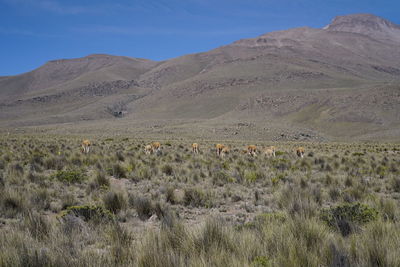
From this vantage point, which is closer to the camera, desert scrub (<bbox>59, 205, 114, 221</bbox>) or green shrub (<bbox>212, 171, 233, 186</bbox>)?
desert scrub (<bbox>59, 205, 114, 221</bbox>)

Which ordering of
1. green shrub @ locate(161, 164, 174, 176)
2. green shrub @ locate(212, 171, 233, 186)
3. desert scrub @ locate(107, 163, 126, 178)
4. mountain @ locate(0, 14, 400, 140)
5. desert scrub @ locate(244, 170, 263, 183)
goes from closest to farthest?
green shrub @ locate(212, 171, 233, 186) < desert scrub @ locate(244, 170, 263, 183) < desert scrub @ locate(107, 163, 126, 178) < green shrub @ locate(161, 164, 174, 176) < mountain @ locate(0, 14, 400, 140)

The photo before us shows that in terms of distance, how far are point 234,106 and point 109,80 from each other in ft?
263

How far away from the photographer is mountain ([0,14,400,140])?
6347 cm

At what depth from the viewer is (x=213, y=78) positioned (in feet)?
385

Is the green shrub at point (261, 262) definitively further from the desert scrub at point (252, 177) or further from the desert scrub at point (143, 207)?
the desert scrub at point (252, 177)

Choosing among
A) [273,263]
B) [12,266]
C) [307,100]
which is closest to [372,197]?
[273,263]

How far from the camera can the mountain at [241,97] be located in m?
63.5

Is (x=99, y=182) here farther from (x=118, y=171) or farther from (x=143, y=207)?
(x=143, y=207)

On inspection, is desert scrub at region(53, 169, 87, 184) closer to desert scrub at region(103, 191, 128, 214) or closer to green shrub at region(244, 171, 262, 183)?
desert scrub at region(103, 191, 128, 214)

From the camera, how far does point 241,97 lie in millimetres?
98062

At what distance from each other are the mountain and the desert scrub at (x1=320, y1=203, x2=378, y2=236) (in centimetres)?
4835

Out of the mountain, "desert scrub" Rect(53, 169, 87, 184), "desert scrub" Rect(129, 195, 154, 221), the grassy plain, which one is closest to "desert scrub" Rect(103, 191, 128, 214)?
the grassy plain

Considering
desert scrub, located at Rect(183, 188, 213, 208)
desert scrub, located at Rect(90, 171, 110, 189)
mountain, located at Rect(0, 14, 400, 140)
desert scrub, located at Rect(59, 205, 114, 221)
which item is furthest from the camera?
mountain, located at Rect(0, 14, 400, 140)

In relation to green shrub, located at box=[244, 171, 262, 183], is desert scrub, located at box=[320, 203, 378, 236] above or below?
above
